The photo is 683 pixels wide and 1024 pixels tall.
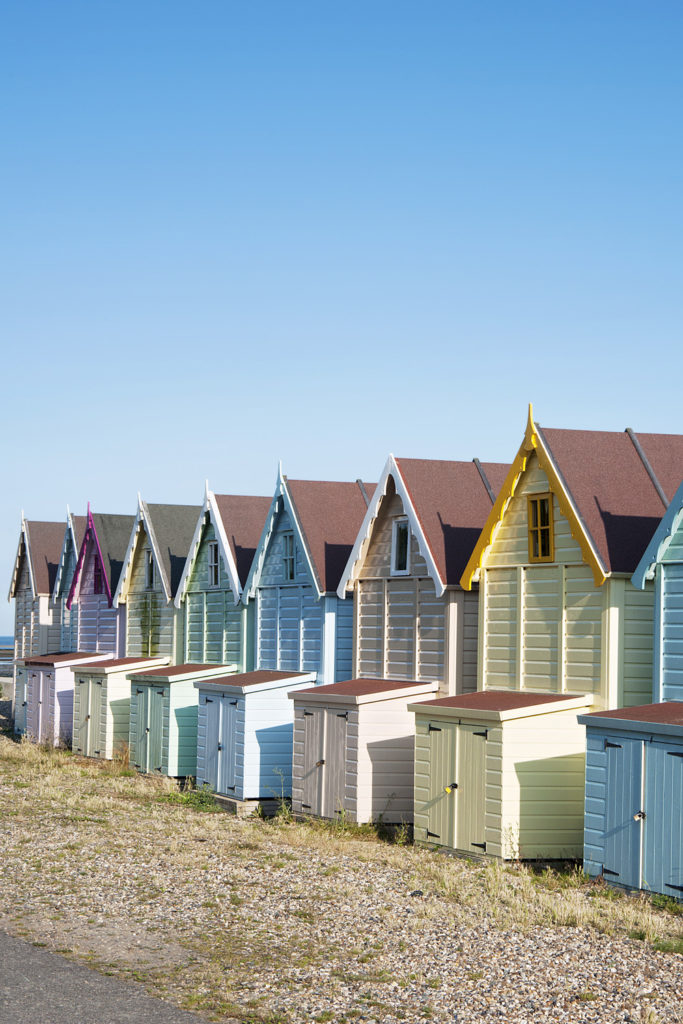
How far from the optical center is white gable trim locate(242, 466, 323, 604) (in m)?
27.7

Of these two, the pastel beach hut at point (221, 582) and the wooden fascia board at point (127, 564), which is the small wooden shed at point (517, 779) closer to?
the pastel beach hut at point (221, 582)

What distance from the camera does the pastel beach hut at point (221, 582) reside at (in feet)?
101

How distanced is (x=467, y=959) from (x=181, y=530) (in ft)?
83.0

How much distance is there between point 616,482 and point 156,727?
49.4ft

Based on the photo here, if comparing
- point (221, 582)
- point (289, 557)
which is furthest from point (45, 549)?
point (289, 557)

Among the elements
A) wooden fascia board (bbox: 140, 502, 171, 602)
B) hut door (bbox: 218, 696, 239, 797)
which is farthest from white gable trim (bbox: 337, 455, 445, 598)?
wooden fascia board (bbox: 140, 502, 171, 602)

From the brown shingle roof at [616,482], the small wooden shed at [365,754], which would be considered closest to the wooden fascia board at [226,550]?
the small wooden shed at [365,754]

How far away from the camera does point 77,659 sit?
1544 inches

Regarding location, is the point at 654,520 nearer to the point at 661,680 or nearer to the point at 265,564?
the point at 661,680

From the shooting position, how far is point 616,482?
67.6 ft

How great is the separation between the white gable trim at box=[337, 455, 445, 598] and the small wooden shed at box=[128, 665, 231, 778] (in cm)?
576

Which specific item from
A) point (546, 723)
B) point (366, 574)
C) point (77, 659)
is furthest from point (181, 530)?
point (546, 723)

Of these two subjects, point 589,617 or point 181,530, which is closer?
point 589,617

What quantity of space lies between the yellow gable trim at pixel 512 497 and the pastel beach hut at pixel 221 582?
962 cm
